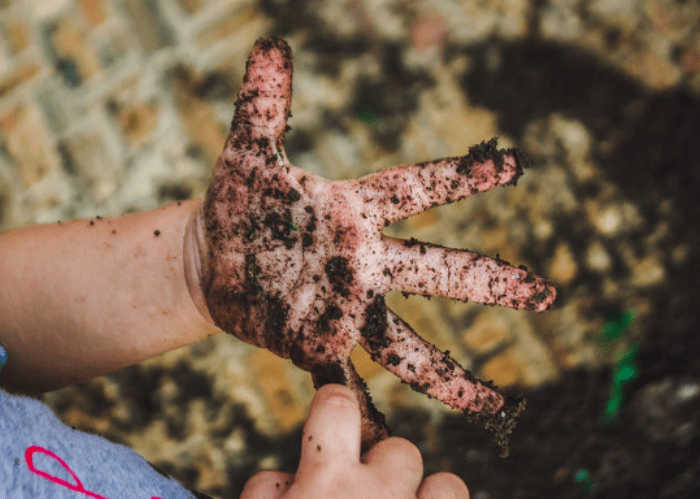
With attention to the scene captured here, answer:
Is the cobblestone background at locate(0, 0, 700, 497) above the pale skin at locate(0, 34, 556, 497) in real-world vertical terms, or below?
above

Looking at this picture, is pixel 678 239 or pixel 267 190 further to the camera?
pixel 678 239

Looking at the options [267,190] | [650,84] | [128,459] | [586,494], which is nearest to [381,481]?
[128,459]

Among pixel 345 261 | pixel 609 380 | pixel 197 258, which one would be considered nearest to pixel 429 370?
pixel 345 261

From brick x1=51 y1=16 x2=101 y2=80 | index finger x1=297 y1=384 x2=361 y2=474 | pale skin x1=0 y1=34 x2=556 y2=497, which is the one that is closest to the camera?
index finger x1=297 y1=384 x2=361 y2=474

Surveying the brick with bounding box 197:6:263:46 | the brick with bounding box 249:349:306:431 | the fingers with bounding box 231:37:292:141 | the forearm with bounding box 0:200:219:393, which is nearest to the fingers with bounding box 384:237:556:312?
the fingers with bounding box 231:37:292:141

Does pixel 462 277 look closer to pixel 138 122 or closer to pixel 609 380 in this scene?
pixel 609 380

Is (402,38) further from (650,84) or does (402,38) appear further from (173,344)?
(173,344)

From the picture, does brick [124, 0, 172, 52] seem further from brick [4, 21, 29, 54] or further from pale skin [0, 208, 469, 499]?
pale skin [0, 208, 469, 499]
